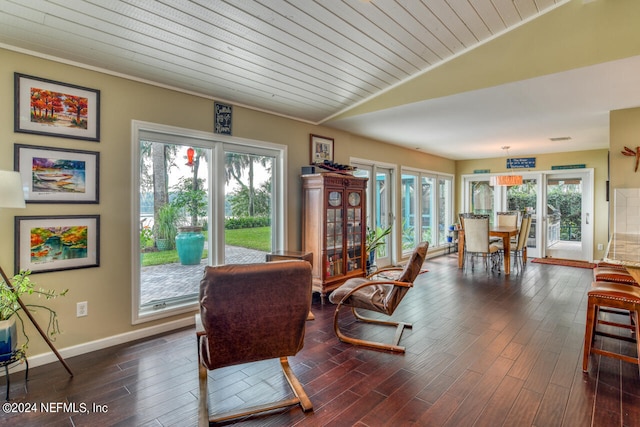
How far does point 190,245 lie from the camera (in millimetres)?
3570

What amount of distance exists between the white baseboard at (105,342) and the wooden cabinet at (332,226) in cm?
168

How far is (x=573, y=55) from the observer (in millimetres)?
2826

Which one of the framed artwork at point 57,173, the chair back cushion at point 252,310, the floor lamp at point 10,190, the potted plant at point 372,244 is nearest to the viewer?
the chair back cushion at point 252,310

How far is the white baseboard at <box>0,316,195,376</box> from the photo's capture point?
257cm

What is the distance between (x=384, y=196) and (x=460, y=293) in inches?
96.4

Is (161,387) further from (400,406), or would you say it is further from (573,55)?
(573,55)

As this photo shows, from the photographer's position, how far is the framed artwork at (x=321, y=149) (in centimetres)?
471

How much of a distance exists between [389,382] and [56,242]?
2821 millimetres

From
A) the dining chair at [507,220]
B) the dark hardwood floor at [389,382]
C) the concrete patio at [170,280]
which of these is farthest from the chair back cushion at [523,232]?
the concrete patio at [170,280]

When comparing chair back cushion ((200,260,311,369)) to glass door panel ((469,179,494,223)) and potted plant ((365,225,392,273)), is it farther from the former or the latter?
glass door panel ((469,179,494,223))

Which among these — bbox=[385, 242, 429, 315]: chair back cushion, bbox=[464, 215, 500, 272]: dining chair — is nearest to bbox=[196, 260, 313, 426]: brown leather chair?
bbox=[385, 242, 429, 315]: chair back cushion

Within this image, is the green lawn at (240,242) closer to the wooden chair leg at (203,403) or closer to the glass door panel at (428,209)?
the wooden chair leg at (203,403)

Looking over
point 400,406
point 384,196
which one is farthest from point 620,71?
point 384,196

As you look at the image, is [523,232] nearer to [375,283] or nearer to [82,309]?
[375,283]
